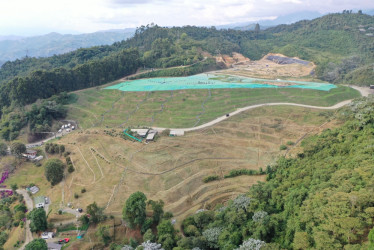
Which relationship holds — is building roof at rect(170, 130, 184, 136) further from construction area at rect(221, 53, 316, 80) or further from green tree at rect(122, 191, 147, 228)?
construction area at rect(221, 53, 316, 80)

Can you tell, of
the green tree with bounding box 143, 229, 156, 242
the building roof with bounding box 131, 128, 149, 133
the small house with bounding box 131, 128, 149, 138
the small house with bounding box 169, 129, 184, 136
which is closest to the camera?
the green tree with bounding box 143, 229, 156, 242

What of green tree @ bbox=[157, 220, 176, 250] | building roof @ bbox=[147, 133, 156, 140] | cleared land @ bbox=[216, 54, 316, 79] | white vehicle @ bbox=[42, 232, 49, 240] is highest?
cleared land @ bbox=[216, 54, 316, 79]

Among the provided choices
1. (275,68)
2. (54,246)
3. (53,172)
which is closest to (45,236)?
(54,246)

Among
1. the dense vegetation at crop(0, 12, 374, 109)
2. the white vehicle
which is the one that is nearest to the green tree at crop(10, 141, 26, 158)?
the white vehicle

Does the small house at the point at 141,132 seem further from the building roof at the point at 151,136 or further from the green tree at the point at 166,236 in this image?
the green tree at the point at 166,236

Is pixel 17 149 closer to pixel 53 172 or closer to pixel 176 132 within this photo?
pixel 53 172

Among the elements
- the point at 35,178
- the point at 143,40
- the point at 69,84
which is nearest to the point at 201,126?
the point at 35,178

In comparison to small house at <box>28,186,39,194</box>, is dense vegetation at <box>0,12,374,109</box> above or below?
above
